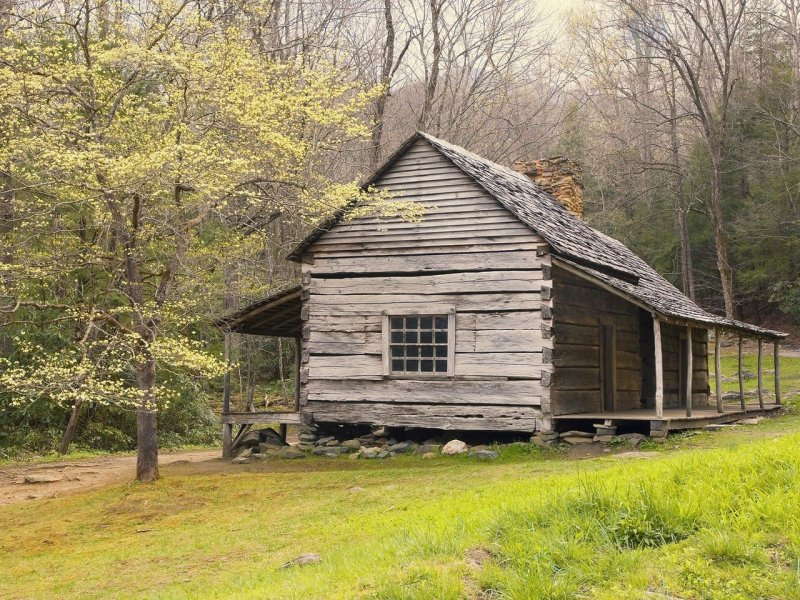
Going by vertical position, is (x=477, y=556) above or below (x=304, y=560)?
above

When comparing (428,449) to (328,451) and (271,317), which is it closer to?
(328,451)

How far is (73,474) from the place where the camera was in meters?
16.1

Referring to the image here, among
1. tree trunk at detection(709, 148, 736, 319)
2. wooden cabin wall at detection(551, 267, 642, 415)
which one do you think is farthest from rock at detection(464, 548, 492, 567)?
tree trunk at detection(709, 148, 736, 319)

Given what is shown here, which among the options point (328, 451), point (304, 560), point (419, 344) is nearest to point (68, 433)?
point (328, 451)

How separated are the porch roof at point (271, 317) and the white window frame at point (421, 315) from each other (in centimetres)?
205

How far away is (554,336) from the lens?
15.6 m

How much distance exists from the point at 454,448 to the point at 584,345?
3.51 metres

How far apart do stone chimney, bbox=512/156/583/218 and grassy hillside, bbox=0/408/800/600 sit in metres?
11.3

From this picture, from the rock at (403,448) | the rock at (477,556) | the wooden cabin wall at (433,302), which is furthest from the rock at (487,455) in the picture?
the rock at (477,556)

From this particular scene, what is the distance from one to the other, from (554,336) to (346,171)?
16945 mm

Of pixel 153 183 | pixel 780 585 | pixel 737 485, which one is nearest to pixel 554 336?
pixel 153 183

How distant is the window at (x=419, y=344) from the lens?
1627 cm

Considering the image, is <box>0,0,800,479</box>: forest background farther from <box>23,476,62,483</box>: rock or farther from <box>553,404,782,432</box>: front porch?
<box>553,404,782,432</box>: front porch

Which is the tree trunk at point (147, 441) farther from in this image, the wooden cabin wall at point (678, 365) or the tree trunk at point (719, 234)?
the tree trunk at point (719, 234)
